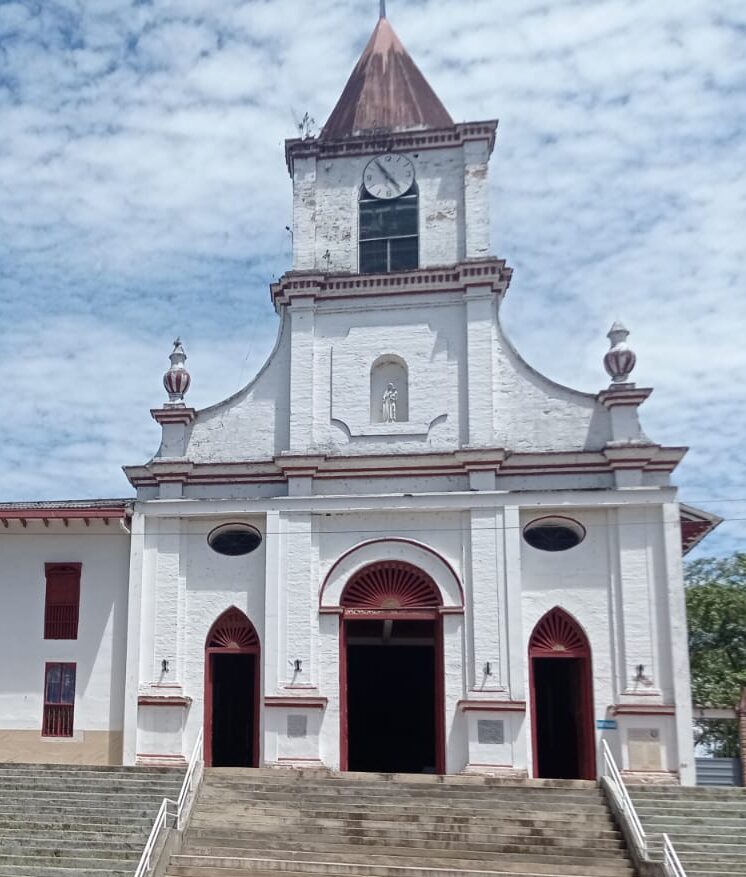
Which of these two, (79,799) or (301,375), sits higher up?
(301,375)

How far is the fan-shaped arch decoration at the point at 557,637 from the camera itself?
20.2m

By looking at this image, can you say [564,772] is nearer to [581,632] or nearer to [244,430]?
[581,632]

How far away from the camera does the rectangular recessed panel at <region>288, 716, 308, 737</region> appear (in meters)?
19.9

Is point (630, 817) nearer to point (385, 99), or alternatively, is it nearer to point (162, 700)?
point (162, 700)

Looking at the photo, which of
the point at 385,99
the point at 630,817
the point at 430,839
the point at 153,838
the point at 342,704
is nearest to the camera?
the point at 153,838

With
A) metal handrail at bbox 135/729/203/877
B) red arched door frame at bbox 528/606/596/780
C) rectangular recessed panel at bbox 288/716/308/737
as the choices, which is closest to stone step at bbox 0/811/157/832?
metal handrail at bbox 135/729/203/877

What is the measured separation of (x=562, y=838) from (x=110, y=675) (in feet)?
30.9

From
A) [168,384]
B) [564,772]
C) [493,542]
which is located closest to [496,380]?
[493,542]

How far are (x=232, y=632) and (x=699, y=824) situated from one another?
9.31 m

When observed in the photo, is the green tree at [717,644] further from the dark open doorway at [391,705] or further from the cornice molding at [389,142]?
the cornice molding at [389,142]

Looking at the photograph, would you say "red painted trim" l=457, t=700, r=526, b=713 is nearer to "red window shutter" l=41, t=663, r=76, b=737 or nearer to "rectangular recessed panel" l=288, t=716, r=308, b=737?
"rectangular recessed panel" l=288, t=716, r=308, b=737

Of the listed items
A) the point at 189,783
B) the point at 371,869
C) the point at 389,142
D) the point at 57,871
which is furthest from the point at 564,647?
the point at 389,142

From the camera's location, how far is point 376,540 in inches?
822

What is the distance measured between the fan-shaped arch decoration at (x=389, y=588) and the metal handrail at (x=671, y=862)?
6.95 meters
